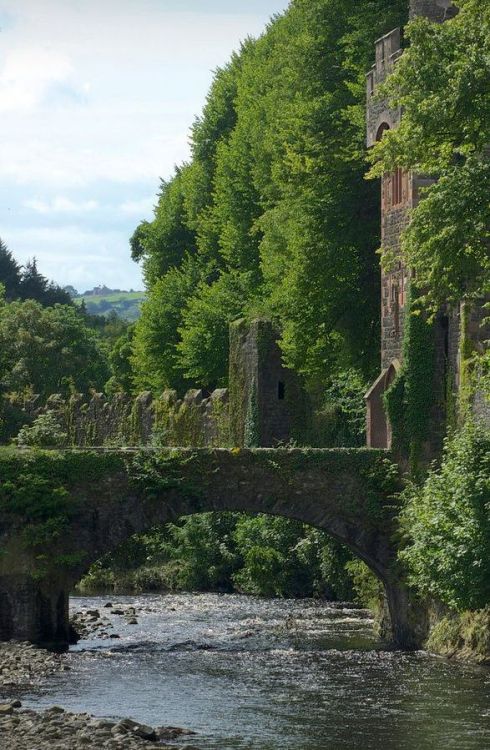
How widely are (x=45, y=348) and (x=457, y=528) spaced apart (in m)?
62.3

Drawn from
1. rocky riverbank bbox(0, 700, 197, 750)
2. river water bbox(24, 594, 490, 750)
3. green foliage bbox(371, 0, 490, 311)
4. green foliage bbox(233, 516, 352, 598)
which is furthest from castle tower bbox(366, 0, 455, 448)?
rocky riverbank bbox(0, 700, 197, 750)

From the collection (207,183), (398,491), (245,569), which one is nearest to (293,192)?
(245,569)

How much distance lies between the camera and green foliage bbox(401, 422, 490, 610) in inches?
1517

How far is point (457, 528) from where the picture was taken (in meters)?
39.1

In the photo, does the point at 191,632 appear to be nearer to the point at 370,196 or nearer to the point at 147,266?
the point at 370,196

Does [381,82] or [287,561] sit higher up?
[381,82]

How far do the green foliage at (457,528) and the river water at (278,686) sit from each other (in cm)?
173

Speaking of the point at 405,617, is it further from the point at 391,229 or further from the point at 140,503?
the point at 391,229

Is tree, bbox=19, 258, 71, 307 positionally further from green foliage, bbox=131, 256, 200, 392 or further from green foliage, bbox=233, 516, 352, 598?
green foliage, bbox=233, 516, 352, 598

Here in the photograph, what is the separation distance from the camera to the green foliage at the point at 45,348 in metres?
98.0

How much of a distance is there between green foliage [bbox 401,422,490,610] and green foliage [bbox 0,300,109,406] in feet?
185

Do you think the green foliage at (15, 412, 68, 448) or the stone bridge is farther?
the green foliage at (15, 412, 68, 448)

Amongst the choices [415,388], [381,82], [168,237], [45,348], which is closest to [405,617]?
[415,388]

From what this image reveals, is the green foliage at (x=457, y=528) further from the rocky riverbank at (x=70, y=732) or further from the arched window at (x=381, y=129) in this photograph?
the arched window at (x=381, y=129)
